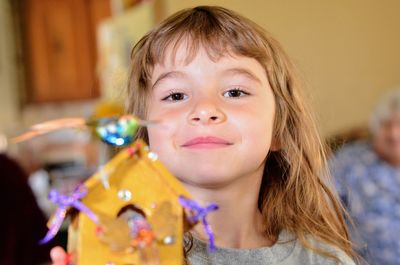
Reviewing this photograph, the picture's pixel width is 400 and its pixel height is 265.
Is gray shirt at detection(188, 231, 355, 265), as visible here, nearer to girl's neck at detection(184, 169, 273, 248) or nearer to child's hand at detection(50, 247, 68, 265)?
girl's neck at detection(184, 169, 273, 248)

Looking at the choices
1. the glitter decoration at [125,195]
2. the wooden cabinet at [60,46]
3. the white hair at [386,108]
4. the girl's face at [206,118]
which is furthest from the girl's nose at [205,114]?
the wooden cabinet at [60,46]

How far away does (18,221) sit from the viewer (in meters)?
1.29

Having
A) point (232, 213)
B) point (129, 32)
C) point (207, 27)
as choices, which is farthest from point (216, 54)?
point (129, 32)

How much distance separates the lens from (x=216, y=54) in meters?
0.56

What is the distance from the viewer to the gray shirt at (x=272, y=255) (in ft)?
2.03

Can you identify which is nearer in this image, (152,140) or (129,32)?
(152,140)

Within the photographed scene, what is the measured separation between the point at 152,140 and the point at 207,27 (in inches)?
5.5

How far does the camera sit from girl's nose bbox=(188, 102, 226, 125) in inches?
20.3

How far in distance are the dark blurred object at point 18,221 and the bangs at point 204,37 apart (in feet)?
2.66

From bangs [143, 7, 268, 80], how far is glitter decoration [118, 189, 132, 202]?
19cm

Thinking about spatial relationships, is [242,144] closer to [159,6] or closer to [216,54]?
[216,54]

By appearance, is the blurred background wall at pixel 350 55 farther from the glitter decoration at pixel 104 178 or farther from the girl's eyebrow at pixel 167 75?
the glitter decoration at pixel 104 178

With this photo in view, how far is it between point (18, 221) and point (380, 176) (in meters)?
1.25

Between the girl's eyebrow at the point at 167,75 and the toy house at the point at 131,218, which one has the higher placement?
the girl's eyebrow at the point at 167,75
